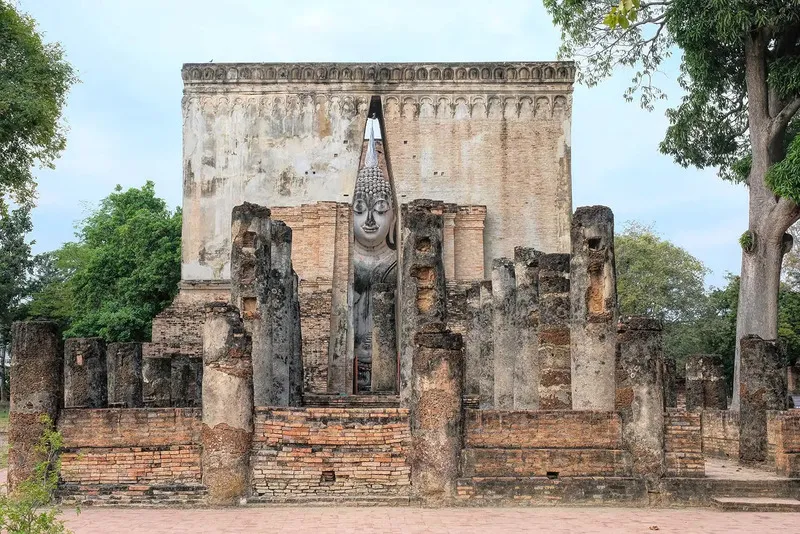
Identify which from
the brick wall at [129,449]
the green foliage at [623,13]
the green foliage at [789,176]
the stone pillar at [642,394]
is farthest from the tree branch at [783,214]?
the green foliage at [623,13]

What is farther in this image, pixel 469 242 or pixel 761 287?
pixel 469 242

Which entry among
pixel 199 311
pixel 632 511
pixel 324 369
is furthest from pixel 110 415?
pixel 199 311

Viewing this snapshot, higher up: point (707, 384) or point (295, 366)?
point (295, 366)

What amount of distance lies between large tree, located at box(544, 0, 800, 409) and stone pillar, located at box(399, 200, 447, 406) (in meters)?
7.05

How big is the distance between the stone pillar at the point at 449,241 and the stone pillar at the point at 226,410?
14487mm

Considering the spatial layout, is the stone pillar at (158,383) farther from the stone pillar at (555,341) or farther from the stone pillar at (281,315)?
the stone pillar at (555,341)

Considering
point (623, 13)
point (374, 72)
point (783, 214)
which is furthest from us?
point (374, 72)

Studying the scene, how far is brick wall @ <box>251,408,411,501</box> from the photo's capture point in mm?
10359

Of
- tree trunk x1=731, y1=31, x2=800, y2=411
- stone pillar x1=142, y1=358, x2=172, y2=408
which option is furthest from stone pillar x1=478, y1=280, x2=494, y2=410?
stone pillar x1=142, y1=358, x2=172, y2=408

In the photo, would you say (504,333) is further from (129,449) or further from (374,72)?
(374,72)

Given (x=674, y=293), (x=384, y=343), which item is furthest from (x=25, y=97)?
(x=674, y=293)

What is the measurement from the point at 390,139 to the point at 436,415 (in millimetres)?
16669

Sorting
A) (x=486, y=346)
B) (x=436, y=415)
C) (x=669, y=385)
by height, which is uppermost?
(x=486, y=346)

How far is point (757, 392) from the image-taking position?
13.3 meters
